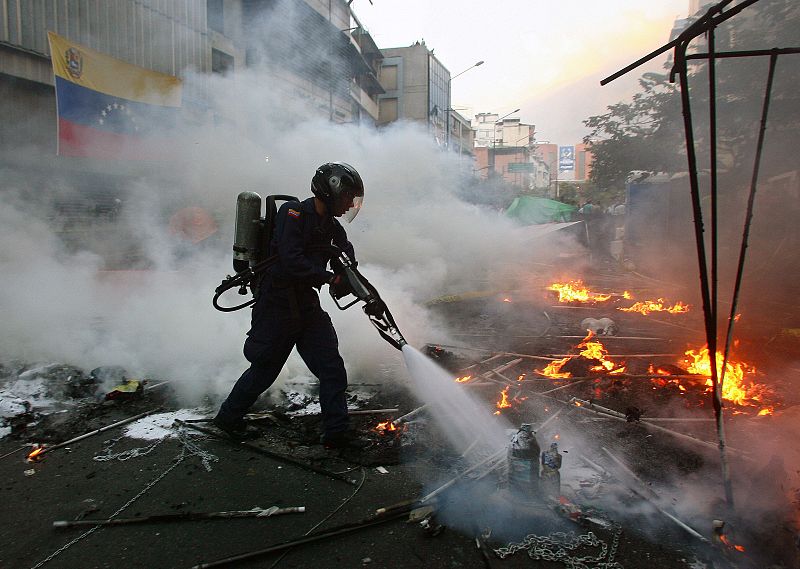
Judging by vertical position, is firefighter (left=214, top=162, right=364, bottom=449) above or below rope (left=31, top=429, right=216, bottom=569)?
A: above

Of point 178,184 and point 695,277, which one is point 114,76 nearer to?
point 178,184

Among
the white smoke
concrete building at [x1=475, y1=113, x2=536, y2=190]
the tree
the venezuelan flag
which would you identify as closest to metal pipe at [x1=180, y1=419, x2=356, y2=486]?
the white smoke

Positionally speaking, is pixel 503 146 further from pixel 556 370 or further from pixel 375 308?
pixel 375 308

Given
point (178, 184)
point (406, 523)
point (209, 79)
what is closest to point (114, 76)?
point (178, 184)

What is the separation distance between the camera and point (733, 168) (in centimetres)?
1307

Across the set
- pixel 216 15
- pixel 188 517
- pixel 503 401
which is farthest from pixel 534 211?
pixel 188 517

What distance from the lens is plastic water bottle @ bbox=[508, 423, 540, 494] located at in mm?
2775

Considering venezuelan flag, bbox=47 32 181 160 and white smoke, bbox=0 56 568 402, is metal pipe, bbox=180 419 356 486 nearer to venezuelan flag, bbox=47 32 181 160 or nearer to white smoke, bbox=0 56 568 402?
white smoke, bbox=0 56 568 402

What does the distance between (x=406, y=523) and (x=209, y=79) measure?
1070 centimetres

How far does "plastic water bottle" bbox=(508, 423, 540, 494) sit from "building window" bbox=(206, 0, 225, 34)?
41.6ft

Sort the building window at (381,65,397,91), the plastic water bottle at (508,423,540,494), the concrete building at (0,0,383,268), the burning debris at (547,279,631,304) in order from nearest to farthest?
the plastic water bottle at (508,423,540,494) → the concrete building at (0,0,383,268) → the burning debris at (547,279,631,304) → the building window at (381,65,397,91)

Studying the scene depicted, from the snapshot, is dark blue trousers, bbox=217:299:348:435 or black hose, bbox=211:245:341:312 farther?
black hose, bbox=211:245:341:312

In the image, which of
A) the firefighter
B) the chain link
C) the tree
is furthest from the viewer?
the tree

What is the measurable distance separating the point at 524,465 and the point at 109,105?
27.4ft
